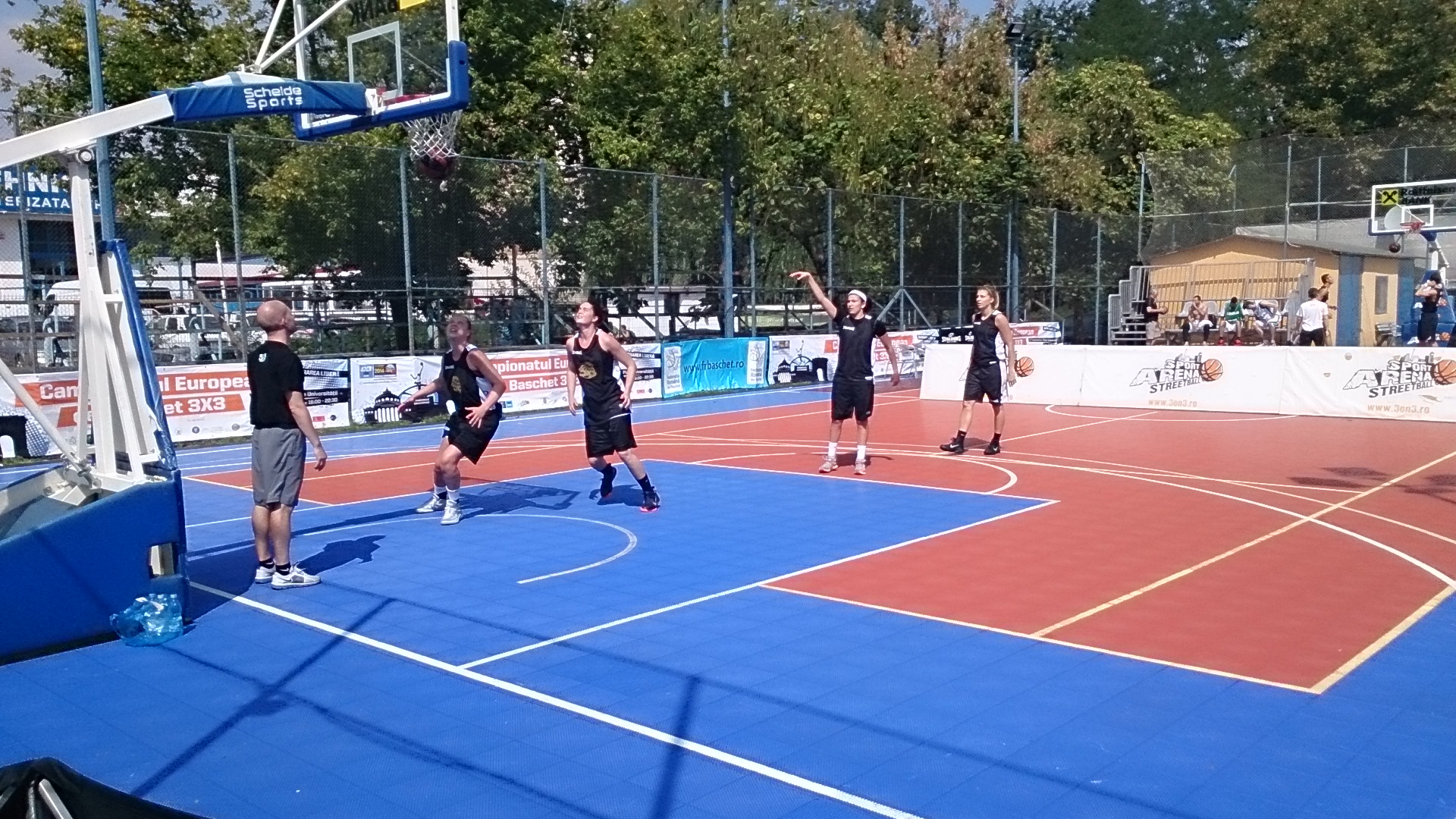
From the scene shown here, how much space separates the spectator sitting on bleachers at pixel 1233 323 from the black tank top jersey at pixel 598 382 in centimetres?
2499

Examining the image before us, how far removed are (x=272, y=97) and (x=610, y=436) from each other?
427cm

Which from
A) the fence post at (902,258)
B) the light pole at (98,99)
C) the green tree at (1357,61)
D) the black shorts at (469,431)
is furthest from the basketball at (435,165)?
the green tree at (1357,61)

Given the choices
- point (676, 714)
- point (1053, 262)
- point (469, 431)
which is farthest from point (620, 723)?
point (1053, 262)

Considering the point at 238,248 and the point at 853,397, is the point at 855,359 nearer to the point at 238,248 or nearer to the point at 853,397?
the point at 853,397

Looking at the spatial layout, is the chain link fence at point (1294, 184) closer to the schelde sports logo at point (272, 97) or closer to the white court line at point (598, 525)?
the white court line at point (598, 525)

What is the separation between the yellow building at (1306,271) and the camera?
1348 inches

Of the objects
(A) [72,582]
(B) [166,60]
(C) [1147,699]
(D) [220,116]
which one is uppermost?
(B) [166,60]

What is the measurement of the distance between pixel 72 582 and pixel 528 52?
23.8 metres

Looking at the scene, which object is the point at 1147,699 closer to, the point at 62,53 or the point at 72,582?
the point at 72,582

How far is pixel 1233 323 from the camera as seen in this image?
106 ft

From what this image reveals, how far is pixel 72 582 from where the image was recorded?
7.24 metres

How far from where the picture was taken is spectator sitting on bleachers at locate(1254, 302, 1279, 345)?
104 ft

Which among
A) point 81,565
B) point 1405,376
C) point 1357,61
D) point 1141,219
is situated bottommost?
point 81,565

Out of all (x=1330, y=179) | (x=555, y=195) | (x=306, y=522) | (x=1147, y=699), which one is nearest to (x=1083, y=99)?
(x=1330, y=179)
